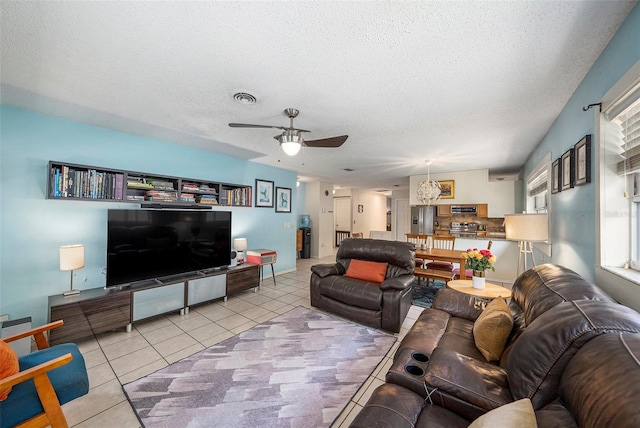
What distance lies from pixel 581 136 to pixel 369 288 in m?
2.39

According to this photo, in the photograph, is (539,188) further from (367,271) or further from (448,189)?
(367,271)

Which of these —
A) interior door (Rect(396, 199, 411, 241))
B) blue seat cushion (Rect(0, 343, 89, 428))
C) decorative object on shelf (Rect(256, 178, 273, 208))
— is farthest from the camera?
interior door (Rect(396, 199, 411, 241))

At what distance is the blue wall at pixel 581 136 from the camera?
51.5 inches

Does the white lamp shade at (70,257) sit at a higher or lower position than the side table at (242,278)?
higher

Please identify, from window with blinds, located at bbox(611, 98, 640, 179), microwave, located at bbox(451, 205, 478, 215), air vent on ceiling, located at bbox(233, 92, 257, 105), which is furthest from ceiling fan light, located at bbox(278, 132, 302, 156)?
microwave, located at bbox(451, 205, 478, 215)

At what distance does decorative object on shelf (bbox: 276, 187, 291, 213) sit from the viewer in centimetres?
541

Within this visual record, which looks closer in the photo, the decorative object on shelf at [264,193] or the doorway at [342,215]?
the decorative object on shelf at [264,193]

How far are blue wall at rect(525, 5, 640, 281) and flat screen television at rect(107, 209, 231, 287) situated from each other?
13.5 feet

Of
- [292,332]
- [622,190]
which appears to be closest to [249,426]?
[292,332]

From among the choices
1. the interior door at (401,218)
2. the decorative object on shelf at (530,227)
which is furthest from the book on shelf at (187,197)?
the interior door at (401,218)

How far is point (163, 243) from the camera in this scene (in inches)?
127

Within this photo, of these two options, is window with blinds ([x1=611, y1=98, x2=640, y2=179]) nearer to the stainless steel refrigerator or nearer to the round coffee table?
the round coffee table

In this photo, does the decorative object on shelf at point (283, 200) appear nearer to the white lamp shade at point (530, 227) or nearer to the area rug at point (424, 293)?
the area rug at point (424, 293)

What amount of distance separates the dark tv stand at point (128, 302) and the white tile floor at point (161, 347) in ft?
0.51
